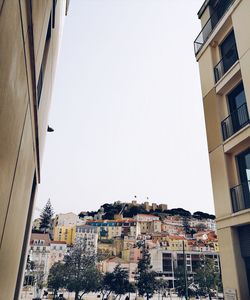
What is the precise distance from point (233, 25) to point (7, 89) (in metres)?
9.50

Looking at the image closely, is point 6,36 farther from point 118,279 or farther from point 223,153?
point 118,279

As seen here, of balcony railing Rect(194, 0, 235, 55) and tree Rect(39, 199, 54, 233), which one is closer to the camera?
balcony railing Rect(194, 0, 235, 55)

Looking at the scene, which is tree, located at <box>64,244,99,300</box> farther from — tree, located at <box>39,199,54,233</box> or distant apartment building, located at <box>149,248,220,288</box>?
tree, located at <box>39,199,54,233</box>

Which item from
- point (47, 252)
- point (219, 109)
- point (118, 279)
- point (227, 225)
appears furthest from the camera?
point (47, 252)

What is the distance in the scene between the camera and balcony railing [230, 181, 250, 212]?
7.96 m

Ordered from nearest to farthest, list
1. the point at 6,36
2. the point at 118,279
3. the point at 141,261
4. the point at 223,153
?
the point at 6,36 < the point at 223,153 < the point at 118,279 < the point at 141,261

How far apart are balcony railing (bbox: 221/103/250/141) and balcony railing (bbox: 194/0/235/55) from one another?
3816 mm

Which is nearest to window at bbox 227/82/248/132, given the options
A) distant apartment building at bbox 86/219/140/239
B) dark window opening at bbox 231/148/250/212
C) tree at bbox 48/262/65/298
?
dark window opening at bbox 231/148/250/212

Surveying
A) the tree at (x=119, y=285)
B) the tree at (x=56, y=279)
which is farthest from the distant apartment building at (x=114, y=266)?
the tree at (x=56, y=279)

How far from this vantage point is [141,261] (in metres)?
56.4

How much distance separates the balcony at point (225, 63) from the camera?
9.78 m

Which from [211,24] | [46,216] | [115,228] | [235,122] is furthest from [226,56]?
[115,228]

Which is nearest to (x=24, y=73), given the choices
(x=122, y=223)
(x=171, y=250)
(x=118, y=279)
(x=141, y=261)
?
(x=118, y=279)

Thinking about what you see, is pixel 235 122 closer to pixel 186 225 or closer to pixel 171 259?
pixel 171 259
